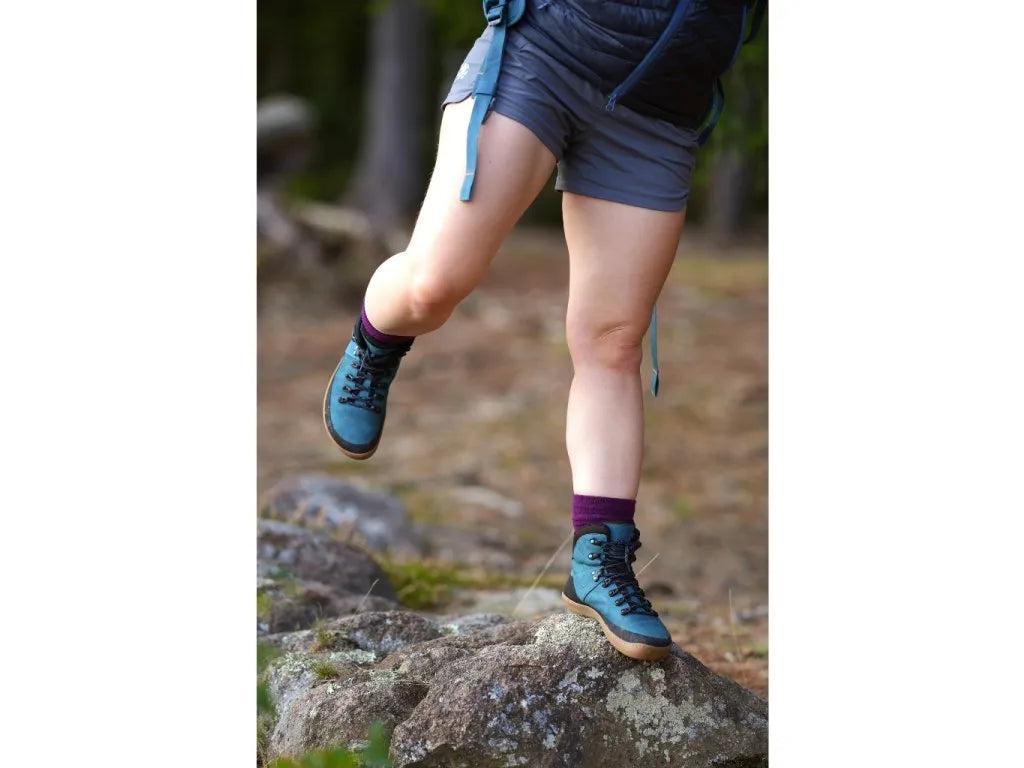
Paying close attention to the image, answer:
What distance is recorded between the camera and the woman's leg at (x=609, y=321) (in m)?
2.22

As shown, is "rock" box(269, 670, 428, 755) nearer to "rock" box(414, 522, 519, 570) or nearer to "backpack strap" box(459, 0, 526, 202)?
"backpack strap" box(459, 0, 526, 202)

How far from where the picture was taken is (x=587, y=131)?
215cm

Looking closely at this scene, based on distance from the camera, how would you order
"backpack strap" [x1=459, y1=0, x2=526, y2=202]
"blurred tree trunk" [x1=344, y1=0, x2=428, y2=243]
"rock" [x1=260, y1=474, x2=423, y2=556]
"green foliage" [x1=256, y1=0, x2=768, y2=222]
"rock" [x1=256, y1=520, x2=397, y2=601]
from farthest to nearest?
"green foliage" [x1=256, y1=0, x2=768, y2=222] < "blurred tree trunk" [x1=344, y1=0, x2=428, y2=243] < "rock" [x1=260, y1=474, x2=423, y2=556] < "rock" [x1=256, y1=520, x2=397, y2=601] < "backpack strap" [x1=459, y1=0, x2=526, y2=202]

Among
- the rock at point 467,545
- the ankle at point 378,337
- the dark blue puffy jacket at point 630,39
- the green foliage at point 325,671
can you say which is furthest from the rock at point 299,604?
the dark blue puffy jacket at point 630,39

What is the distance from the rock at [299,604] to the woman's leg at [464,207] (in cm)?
92

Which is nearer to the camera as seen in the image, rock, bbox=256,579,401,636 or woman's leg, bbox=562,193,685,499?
woman's leg, bbox=562,193,685,499

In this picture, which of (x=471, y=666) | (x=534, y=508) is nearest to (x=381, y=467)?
(x=534, y=508)

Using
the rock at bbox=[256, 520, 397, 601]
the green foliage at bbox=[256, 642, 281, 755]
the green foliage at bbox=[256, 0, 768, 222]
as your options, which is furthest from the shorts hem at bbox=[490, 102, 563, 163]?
the green foliage at bbox=[256, 0, 768, 222]

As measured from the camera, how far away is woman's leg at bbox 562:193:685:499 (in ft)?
7.29

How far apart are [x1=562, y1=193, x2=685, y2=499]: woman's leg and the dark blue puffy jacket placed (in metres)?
0.22

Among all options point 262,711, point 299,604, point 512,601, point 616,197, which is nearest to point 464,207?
point 616,197

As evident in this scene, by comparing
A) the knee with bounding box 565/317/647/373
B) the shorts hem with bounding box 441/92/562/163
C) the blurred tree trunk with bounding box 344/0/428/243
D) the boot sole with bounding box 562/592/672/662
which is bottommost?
the boot sole with bounding box 562/592/672/662

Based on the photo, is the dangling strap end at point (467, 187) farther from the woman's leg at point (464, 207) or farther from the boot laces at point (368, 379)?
the boot laces at point (368, 379)
